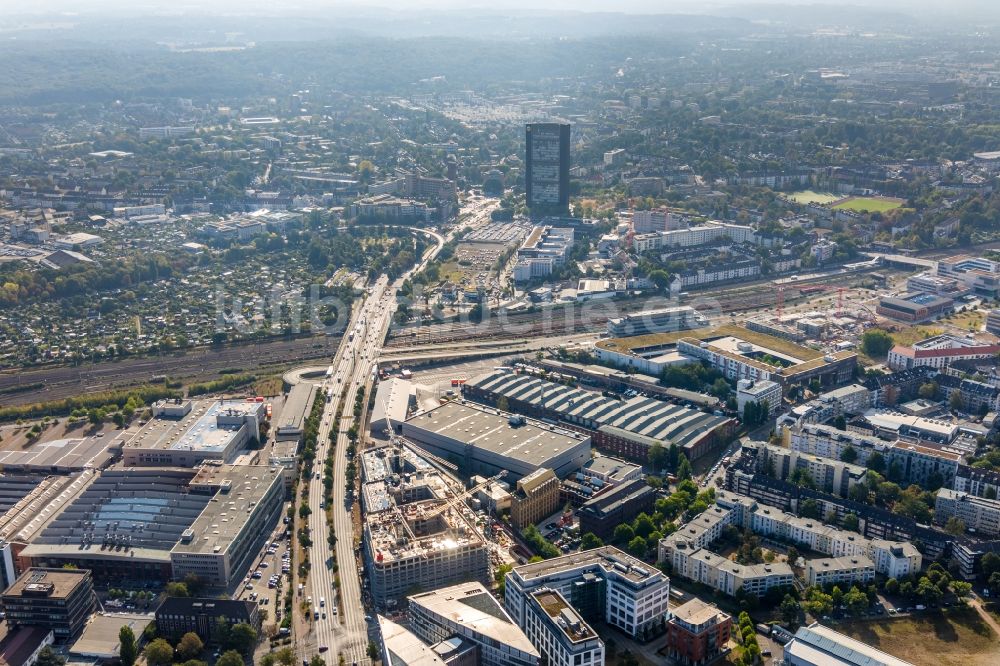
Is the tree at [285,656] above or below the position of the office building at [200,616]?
below

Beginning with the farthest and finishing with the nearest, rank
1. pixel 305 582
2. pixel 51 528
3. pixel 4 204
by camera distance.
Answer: pixel 4 204, pixel 51 528, pixel 305 582

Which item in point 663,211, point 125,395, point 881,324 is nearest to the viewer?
point 125,395

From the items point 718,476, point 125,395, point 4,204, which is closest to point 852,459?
point 718,476

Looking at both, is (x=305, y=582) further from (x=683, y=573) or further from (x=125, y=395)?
(x=125, y=395)

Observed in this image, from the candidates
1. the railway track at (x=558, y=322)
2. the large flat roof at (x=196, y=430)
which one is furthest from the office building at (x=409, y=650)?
the railway track at (x=558, y=322)

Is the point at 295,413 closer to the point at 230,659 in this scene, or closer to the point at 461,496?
the point at 461,496

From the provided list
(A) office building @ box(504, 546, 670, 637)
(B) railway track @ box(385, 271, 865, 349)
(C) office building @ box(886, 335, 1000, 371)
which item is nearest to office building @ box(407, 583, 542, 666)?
(A) office building @ box(504, 546, 670, 637)

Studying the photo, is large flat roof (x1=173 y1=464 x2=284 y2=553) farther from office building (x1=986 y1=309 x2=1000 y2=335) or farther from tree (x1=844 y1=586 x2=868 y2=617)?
office building (x1=986 y1=309 x2=1000 y2=335)

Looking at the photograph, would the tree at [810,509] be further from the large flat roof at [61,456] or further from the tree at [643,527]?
the large flat roof at [61,456]
